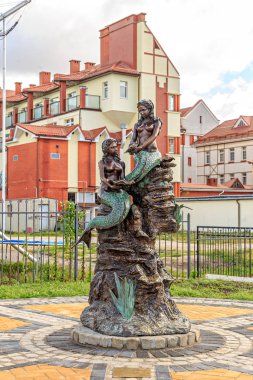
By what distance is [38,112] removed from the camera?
158 feet

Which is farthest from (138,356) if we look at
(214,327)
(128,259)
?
(214,327)

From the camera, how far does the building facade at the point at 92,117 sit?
3944 cm

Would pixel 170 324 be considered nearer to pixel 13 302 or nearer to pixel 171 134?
pixel 13 302

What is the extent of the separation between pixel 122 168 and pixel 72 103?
35.9 meters

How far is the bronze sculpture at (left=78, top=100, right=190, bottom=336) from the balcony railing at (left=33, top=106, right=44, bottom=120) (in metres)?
39.7

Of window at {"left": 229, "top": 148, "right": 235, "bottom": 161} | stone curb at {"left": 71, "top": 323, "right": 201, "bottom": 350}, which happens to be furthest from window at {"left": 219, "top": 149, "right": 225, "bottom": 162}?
stone curb at {"left": 71, "top": 323, "right": 201, "bottom": 350}

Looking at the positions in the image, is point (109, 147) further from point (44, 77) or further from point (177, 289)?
A: point (44, 77)

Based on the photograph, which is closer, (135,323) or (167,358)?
(167,358)

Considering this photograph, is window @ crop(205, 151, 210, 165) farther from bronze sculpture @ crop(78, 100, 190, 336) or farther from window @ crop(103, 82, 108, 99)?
bronze sculpture @ crop(78, 100, 190, 336)

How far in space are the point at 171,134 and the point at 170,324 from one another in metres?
37.0

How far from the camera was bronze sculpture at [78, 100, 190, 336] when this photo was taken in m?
8.22

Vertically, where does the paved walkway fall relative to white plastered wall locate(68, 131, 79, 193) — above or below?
below

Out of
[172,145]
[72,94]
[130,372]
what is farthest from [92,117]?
[130,372]

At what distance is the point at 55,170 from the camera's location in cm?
3941
